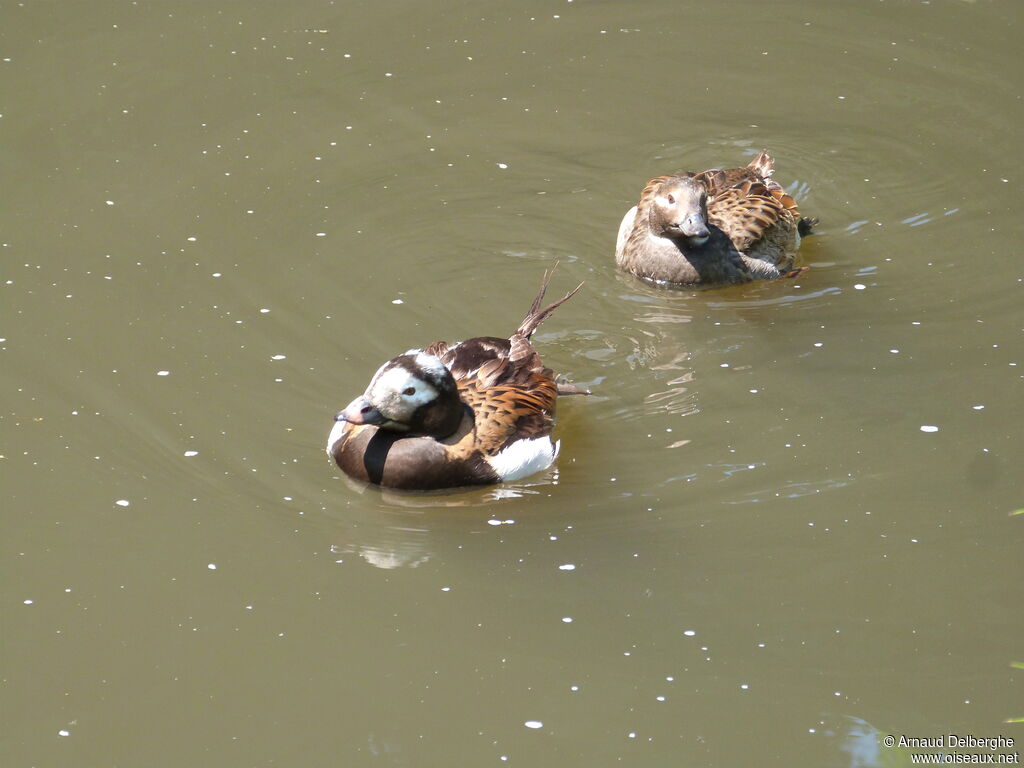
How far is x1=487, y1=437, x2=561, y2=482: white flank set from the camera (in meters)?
7.37

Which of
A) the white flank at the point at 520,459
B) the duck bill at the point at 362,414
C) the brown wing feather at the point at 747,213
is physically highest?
the brown wing feather at the point at 747,213

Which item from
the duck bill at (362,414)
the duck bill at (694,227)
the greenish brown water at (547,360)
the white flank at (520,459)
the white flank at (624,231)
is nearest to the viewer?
the greenish brown water at (547,360)

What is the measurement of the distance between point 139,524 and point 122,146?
16.8ft

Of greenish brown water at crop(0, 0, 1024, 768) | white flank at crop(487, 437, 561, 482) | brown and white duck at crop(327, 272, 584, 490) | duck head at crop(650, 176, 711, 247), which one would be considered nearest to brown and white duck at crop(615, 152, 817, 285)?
duck head at crop(650, 176, 711, 247)

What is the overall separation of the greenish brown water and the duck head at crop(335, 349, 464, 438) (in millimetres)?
434

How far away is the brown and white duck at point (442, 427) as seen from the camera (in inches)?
282

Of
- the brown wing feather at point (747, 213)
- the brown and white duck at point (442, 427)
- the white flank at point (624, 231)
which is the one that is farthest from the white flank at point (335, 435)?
the brown wing feather at point (747, 213)

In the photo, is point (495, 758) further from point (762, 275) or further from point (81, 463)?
point (762, 275)

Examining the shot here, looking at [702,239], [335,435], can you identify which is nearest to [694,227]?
[702,239]

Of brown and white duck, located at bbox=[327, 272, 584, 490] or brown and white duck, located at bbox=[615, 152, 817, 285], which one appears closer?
brown and white duck, located at bbox=[327, 272, 584, 490]

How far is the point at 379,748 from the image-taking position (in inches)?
216

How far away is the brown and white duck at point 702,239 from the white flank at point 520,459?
2.61 metres

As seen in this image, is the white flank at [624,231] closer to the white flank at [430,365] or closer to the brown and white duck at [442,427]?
the brown and white duck at [442,427]

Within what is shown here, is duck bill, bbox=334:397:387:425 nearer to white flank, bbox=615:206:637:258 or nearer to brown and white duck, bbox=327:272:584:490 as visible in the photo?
brown and white duck, bbox=327:272:584:490
